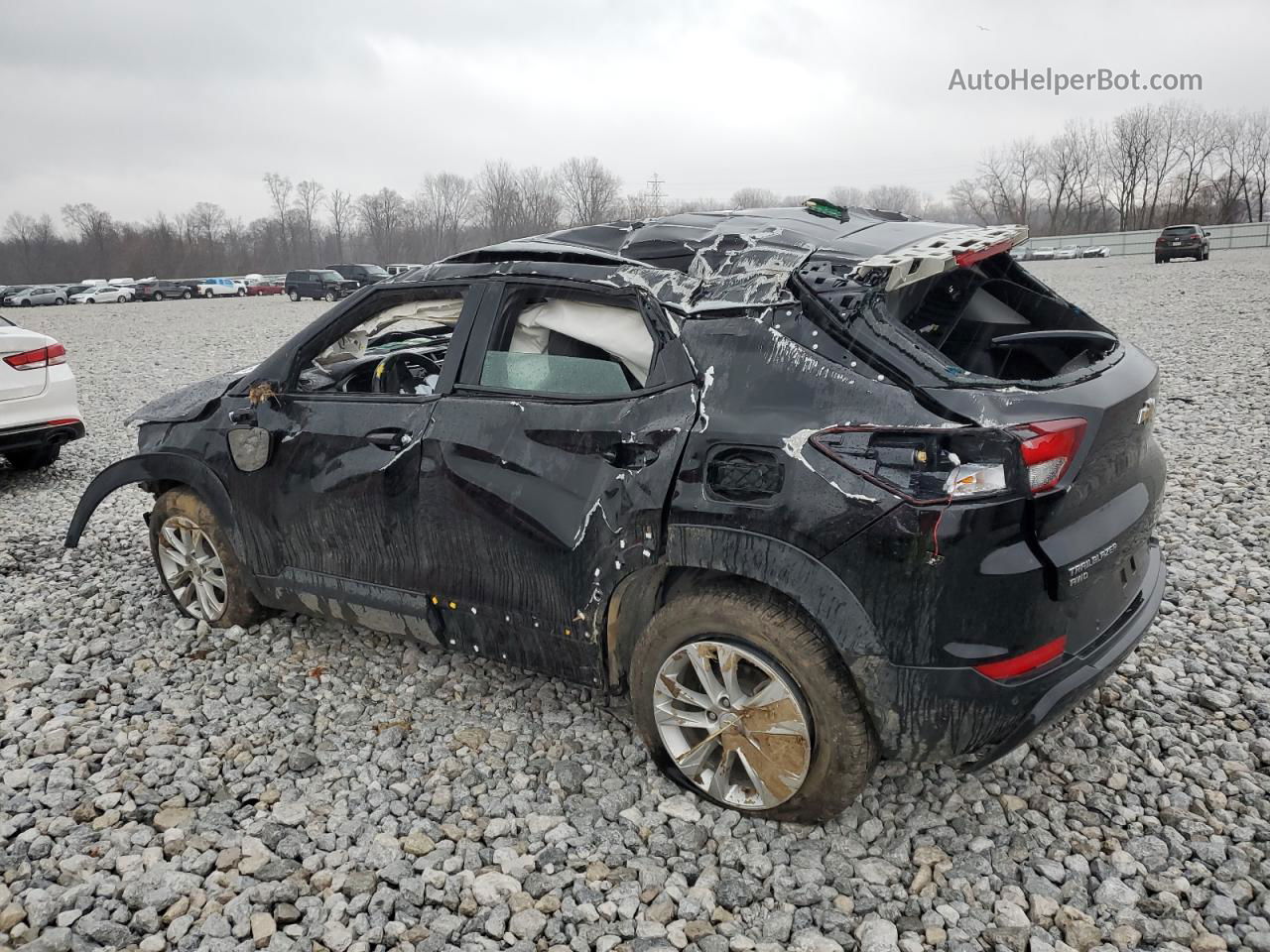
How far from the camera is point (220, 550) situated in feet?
14.1

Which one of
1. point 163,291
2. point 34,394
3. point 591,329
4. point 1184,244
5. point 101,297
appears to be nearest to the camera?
point 591,329

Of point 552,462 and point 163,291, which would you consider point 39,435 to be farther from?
point 163,291

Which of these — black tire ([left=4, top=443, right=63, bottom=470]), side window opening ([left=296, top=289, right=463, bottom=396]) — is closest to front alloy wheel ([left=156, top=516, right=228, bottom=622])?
side window opening ([left=296, top=289, right=463, bottom=396])

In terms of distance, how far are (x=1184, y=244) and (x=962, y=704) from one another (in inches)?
1462

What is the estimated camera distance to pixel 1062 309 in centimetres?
340

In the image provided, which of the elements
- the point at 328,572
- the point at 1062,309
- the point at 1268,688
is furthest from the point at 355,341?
the point at 1268,688

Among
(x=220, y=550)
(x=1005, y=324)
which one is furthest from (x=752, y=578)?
(x=220, y=550)

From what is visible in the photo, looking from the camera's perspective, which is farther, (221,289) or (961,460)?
(221,289)

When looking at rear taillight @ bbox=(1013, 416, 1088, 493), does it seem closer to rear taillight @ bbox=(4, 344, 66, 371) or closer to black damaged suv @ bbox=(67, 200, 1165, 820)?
black damaged suv @ bbox=(67, 200, 1165, 820)

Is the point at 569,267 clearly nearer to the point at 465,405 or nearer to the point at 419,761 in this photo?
the point at 465,405

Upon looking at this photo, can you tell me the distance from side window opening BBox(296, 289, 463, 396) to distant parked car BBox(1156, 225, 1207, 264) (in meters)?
36.0

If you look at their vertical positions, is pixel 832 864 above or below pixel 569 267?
below

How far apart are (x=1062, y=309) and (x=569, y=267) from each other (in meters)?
1.82

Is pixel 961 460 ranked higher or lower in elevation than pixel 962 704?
higher
